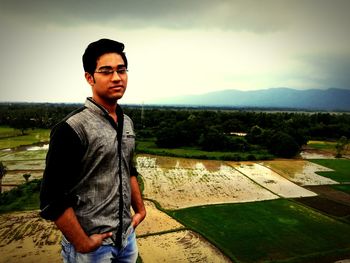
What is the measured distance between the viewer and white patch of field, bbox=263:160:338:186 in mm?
31547

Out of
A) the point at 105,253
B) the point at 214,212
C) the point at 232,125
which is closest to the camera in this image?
the point at 105,253

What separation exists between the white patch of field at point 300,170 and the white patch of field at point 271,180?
117cm

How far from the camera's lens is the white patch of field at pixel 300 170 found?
31547 mm

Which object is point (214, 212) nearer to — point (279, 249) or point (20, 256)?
point (279, 249)

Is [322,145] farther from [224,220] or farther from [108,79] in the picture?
[108,79]

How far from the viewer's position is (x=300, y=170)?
36219 mm

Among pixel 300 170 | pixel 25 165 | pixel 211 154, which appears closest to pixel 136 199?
pixel 25 165

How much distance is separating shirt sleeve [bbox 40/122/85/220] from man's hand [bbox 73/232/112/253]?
0.85 feet

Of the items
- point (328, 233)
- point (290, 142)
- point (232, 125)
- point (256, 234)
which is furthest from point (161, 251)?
point (232, 125)

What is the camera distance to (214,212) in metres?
21.1

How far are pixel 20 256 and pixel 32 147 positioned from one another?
34780mm

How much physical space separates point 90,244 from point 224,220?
1861 cm

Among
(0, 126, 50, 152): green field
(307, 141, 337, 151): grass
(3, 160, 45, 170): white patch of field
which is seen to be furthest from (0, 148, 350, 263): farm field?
(307, 141, 337, 151): grass

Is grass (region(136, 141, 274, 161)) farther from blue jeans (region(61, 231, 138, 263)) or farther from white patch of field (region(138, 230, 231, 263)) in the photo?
blue jeans (region(61, 231, 138, 263))
